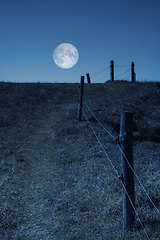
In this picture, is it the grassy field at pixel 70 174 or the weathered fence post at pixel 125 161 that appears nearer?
the weathered fence post at pixel 125 161

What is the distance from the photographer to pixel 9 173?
9.11m

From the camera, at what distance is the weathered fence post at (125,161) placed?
5.14 meters

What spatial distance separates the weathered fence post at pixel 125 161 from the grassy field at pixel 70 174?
0.30 meters

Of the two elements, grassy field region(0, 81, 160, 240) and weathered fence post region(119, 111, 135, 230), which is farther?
grassy field region(0, 81, 160, 240)

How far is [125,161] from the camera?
530cm

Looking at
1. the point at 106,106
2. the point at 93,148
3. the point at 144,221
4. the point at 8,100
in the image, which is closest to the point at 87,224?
the point at 144,221

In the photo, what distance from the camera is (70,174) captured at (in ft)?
29.0

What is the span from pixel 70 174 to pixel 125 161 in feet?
13.2

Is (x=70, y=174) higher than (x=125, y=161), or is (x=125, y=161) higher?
(x=125, y=161)

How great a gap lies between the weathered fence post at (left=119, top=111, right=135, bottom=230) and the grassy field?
30cm

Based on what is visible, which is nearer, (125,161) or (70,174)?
(125,161)

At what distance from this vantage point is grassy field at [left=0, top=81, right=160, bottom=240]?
597cm

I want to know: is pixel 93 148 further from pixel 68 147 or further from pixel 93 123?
pixel 93 123

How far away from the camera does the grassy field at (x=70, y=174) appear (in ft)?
19.6
